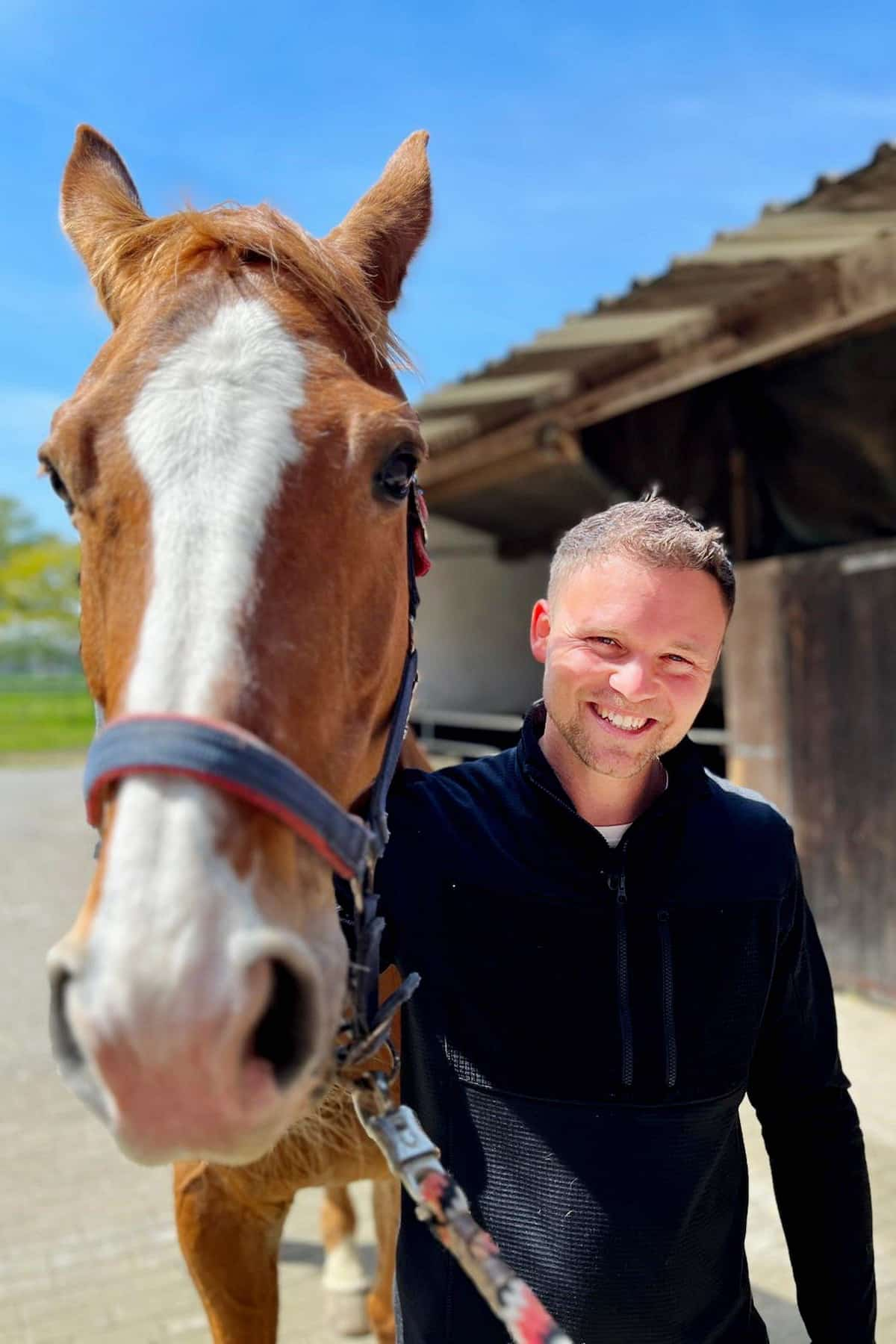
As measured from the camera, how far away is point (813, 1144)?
137 cm

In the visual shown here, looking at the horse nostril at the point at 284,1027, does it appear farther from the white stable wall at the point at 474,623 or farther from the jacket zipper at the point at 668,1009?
the white stable wall at the point at 474,623

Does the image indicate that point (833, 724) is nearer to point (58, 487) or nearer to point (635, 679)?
point (635, 679)

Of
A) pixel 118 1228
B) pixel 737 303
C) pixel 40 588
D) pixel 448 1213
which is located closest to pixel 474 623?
pixel 737 303

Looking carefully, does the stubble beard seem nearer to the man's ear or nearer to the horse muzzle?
the man's ear

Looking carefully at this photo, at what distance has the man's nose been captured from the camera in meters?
1.31

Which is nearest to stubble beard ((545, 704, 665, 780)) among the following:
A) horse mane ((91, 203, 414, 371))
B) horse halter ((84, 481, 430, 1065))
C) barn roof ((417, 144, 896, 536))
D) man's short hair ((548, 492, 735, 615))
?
man's short hair ((548, 492, 735, 615))

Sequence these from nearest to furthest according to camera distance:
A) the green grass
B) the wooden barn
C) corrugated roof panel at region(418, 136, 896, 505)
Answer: corrugated roof panel at region(418, 136, 896, 505) < the wooden barn < the green grass

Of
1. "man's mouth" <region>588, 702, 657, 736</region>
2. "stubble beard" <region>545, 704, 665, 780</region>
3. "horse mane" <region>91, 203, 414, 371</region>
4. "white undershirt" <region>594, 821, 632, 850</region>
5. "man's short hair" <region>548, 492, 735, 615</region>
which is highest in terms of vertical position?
"horse mane" <region>91, 203, 414, 371</region>

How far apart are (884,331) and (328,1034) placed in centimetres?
501

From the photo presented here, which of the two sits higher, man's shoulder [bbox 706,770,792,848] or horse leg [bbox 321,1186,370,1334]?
man's shoulder [bbox 706,770,792,848]

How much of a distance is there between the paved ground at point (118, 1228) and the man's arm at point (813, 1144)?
1651mm

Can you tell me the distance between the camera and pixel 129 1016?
87 centimetres

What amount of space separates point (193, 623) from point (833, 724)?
452 cm

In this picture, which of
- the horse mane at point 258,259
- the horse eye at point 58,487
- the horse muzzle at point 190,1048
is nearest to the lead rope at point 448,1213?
the horse muzzle at point 190,1048
